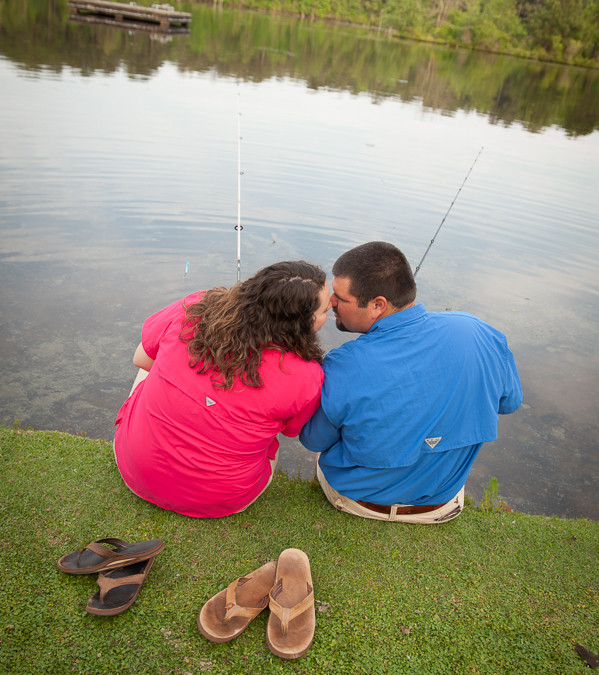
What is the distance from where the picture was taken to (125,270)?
20.5ft

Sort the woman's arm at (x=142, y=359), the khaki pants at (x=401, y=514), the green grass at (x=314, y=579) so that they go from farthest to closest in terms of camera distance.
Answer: the khaki pants at (x=401, y=514)
the woman's arm at (x=142, y=359)
the green grass at (x=314, y=579)

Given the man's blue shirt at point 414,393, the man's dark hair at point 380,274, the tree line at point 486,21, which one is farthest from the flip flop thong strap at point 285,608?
the tree line at point 486,21

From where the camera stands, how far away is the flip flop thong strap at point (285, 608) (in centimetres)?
208

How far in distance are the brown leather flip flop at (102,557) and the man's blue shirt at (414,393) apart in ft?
3.08

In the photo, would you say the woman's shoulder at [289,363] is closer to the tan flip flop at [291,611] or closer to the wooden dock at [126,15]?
the tan flip flop at [291,611]

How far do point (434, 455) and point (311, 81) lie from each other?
24.9 m

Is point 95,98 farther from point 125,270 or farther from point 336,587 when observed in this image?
point 336,587

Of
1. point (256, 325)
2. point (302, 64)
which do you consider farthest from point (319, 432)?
point (302, 64)

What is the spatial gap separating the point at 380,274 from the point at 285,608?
1529mm

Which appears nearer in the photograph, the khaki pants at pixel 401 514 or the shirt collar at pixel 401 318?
the shirt collar at pixel 401 318

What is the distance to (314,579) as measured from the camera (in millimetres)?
2455

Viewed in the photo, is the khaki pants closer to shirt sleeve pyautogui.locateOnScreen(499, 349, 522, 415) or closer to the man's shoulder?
shirt sleeve pyautogui.locateOnScreen(499, 349, 522, 415)

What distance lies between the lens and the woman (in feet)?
6.80

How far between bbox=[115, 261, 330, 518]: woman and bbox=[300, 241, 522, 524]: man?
174 millimetres
